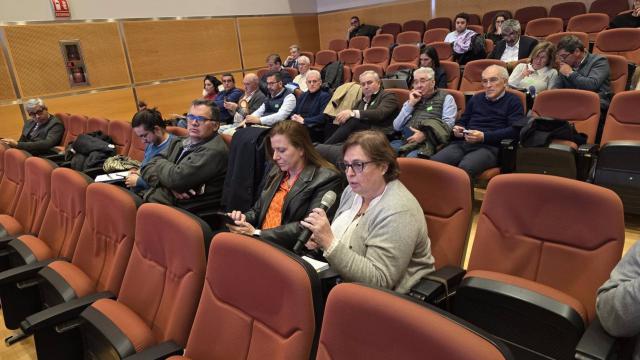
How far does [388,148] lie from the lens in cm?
153

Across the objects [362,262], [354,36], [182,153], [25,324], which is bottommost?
[25,324]

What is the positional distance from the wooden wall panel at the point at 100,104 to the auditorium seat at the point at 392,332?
6685mm

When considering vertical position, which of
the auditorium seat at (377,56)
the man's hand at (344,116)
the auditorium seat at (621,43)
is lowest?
the man's hand at (344,116)

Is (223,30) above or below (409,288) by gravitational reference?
above

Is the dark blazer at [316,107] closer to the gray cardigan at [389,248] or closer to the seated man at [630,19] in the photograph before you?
the gray cardigan at [389,248]

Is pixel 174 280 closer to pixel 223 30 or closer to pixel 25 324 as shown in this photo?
pixel 25 324

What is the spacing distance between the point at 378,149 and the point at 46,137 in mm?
4561

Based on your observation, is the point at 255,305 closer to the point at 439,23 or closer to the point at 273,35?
the point at 439,23

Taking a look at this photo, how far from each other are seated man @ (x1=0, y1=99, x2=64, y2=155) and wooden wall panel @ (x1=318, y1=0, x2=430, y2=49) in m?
6.56

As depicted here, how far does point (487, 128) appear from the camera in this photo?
3047 mm

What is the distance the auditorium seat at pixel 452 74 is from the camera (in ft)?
15.6

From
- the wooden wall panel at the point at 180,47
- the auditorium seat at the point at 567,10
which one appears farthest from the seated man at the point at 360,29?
the auditorium seat at the point at 567,10

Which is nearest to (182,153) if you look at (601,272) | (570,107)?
(601,272)

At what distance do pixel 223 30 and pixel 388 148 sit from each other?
750 cm
